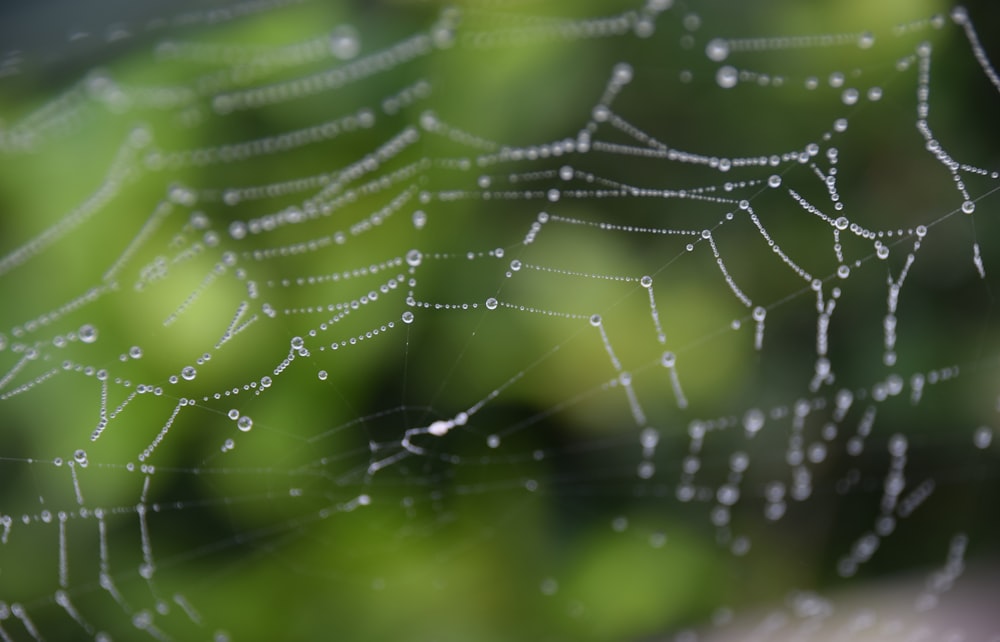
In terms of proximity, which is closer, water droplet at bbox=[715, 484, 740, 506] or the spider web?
the spider web

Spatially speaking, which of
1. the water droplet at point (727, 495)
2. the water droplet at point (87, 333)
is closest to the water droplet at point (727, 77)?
the water droplet at point (727, 495)

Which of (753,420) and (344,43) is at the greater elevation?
(344,43)

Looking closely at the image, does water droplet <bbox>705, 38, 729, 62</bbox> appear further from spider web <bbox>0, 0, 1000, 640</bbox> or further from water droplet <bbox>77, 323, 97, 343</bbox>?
water droplet <bbox>77, 323, 97, 343</bbox>

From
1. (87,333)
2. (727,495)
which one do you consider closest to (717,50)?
(727,495)

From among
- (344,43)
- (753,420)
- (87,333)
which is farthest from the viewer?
(753,420)

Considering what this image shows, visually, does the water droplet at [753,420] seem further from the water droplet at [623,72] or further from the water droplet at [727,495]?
the water droplet at [623,72]

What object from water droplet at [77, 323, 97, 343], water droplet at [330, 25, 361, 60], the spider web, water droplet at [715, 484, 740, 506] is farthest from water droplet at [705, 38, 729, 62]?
water droplet at [77, 323, 97, 343]

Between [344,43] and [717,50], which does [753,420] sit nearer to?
[717,50]

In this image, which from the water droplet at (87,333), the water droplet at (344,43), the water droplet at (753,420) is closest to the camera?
the water droplet at (87,333)
